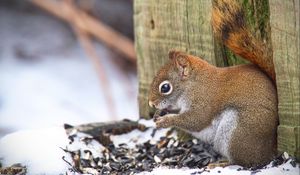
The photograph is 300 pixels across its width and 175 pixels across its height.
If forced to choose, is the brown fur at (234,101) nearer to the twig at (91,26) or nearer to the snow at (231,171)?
the snow at (231,171)

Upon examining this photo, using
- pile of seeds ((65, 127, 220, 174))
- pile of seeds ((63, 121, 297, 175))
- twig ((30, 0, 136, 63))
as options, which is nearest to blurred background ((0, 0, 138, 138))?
twig ((30, 0, 136, 63))

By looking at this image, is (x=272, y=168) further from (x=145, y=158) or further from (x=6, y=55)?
(x=6, y=55)

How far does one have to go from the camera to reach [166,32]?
Result: 441 centimetres

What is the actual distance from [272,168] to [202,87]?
495 millimetres

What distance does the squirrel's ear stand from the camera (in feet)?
12.7

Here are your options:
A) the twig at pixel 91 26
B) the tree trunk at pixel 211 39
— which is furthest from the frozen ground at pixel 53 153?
the twig at pixel 91 26

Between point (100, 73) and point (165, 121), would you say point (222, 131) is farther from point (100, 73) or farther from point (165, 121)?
point (100, 73)

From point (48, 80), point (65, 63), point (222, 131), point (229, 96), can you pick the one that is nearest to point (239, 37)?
point (229, 96)

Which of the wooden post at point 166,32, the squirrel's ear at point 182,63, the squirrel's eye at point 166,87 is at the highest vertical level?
the wooden post at point 166,32

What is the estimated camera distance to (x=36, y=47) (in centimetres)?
771

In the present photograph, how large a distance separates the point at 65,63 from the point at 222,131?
3.96 m

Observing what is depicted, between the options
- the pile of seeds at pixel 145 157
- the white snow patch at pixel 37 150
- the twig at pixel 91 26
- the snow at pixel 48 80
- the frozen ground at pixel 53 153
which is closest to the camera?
the frozen ground at pixel 53 153

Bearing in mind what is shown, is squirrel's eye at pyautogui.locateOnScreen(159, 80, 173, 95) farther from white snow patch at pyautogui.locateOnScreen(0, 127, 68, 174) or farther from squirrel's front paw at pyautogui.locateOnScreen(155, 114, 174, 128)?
white snow patch at pyautogui.locateOnScreen(0, 127, 68, 174)

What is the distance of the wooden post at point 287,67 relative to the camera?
3.48 metres
